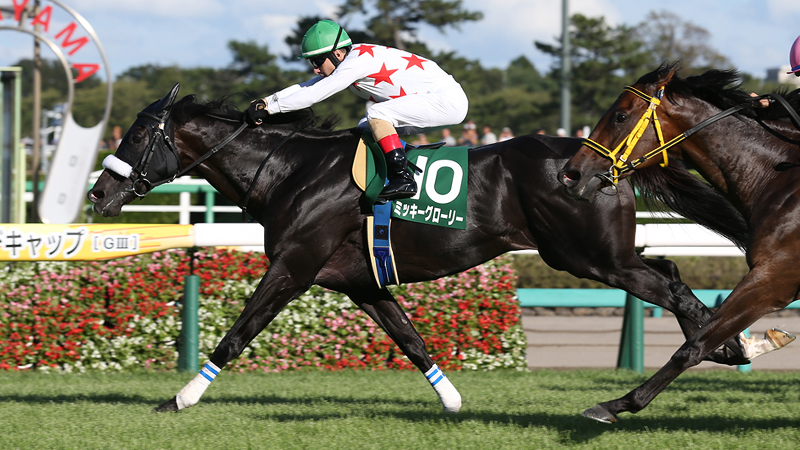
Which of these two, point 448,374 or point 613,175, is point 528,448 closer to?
point 613,175

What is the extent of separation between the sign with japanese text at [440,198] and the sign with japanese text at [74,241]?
2139mm

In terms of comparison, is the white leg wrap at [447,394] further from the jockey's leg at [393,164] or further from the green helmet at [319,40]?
the green helmet at [319,40]

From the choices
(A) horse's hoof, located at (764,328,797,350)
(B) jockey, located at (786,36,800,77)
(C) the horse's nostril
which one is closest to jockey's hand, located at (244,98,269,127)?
(C) the horse's nostril

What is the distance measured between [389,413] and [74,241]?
2478 millimetres

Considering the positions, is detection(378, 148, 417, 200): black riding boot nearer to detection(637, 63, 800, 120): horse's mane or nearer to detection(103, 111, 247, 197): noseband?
detection(103, 111, 247, 197): noseband

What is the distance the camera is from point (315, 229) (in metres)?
4.23

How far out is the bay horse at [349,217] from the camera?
4.15 metres

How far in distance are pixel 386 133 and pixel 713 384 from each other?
9.27ft

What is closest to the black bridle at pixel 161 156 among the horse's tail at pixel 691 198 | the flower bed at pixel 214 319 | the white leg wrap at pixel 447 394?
the white leg wrap at pixel 447 394

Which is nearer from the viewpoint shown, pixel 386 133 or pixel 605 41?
pixel 386 133

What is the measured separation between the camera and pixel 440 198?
4199 millimetres

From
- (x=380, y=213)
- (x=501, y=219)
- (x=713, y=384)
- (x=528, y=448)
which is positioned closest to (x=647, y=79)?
(x=501, y=219)

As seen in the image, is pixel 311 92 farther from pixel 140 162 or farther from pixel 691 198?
pixel 691 198

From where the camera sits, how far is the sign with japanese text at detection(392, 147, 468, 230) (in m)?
4.20
